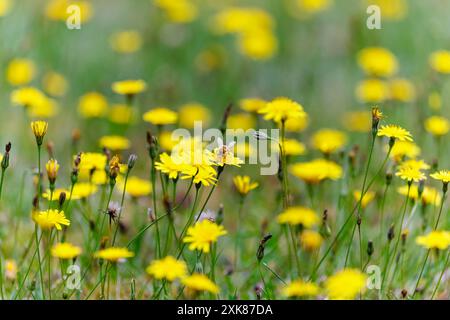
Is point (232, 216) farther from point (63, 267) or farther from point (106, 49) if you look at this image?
point (106, 49)

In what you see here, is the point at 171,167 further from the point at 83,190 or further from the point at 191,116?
the point at 191,116

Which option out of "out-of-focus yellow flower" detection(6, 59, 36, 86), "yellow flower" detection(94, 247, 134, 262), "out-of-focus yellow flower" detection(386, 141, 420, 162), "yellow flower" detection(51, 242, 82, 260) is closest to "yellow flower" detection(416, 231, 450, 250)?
"out-of-focus yellow flower" detection(386, 141, 420, 162)

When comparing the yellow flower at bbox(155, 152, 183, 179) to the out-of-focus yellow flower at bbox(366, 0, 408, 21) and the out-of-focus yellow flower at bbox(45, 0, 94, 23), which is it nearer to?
the out-of-focus yellow flower at bbox(45, 0, 94, 23)

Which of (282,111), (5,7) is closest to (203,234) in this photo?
(282,111)

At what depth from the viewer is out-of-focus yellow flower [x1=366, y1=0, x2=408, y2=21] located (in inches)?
149

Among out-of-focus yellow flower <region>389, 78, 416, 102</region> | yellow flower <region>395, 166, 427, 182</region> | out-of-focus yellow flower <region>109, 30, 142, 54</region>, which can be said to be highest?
out-of-focus yellow flower <region>109, 30, 142, 54</region>

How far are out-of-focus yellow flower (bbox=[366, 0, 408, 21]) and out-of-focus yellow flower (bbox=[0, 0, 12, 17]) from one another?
183 centimetres

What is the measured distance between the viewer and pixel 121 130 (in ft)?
10.1

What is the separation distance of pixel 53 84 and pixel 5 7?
1.23 feet

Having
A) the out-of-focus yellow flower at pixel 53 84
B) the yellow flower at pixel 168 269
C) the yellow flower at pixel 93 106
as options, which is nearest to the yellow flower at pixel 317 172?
the yellow flower at pixel 168 269

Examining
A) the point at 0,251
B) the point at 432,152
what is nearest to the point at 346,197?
the point at 432,152

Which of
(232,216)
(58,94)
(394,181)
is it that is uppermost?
(58,94)

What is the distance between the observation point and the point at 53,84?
3.12 metres
